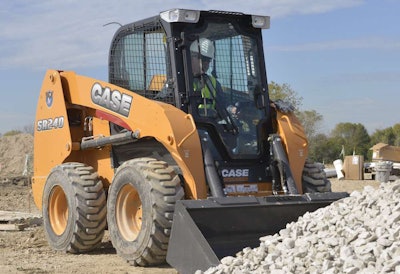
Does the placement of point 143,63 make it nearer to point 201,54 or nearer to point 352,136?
point 201,54

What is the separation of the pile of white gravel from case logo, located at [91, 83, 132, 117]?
279cm

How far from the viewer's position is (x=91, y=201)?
8625mm

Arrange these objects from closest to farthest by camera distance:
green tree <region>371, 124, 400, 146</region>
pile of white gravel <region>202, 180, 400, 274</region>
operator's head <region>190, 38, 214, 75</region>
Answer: pile of white gravel <region>202, 180, 400, 274</region>, operator's head <region>190, 38, 214, 75</region>, green tree <region>371, 124, 400, 146</region>

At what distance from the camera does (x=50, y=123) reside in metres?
10.3

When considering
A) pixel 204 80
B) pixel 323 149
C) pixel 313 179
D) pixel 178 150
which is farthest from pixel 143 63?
pixel 323 149

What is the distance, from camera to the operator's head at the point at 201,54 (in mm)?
8352

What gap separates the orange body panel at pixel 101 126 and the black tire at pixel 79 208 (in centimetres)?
45

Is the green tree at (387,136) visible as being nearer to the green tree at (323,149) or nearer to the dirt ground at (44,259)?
the green tree at (323,149)

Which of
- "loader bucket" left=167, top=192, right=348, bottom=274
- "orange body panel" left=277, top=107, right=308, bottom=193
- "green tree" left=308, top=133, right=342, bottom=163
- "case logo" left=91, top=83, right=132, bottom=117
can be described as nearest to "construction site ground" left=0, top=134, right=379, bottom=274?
"loader bucket" left=167, top=192, right=348, bottom=274

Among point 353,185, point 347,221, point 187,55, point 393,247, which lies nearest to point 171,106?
point 187,55

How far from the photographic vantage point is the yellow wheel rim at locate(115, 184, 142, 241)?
7.95m

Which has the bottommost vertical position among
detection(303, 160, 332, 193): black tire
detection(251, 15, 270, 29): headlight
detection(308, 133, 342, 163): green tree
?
detection(308, 133, 342, 163): green tree

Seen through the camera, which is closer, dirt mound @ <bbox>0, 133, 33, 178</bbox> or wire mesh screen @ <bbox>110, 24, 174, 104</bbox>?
wire mesh screen @ <bbox>110, 24, 174, 104</bbox>

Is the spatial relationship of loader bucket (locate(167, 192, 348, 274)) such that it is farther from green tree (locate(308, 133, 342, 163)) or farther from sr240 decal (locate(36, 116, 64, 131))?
green tree (locate(308, 133, 342, 163))
